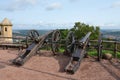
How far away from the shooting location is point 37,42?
10.3m

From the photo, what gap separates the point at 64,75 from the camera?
296 inches

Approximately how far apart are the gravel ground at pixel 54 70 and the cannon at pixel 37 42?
0.79 feet

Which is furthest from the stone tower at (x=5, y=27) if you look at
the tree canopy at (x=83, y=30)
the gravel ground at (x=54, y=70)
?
the gravel ground at (x=54, y=70)

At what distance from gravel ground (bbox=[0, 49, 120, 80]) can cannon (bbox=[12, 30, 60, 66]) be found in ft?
0.79

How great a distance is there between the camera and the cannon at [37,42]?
9281mm

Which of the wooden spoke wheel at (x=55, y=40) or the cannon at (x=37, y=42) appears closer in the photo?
the cannon at (x=37, y=42)

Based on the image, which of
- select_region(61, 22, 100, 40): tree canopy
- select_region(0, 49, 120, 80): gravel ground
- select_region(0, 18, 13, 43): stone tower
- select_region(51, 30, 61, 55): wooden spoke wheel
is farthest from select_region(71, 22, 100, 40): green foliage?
select_region(0, 49, 120, 80): gravel ground

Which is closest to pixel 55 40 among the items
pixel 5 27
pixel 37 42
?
pixel 37 42

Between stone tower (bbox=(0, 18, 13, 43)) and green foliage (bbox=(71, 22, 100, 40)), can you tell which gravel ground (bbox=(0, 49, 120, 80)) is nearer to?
stone tower (bbox=(0, 18, 13, 43))

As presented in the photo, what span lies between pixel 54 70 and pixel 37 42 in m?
2.49

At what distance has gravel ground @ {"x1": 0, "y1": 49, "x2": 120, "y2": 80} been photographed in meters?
7.31

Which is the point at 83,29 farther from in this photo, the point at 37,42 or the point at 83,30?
the point at 37,42

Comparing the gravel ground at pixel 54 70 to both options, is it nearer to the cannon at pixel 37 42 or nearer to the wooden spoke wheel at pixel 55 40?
the cannon at pixel 37 42

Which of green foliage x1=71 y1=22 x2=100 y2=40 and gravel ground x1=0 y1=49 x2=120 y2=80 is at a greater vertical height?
green foliage x1=71 y1=22 x2=100 y2=40
